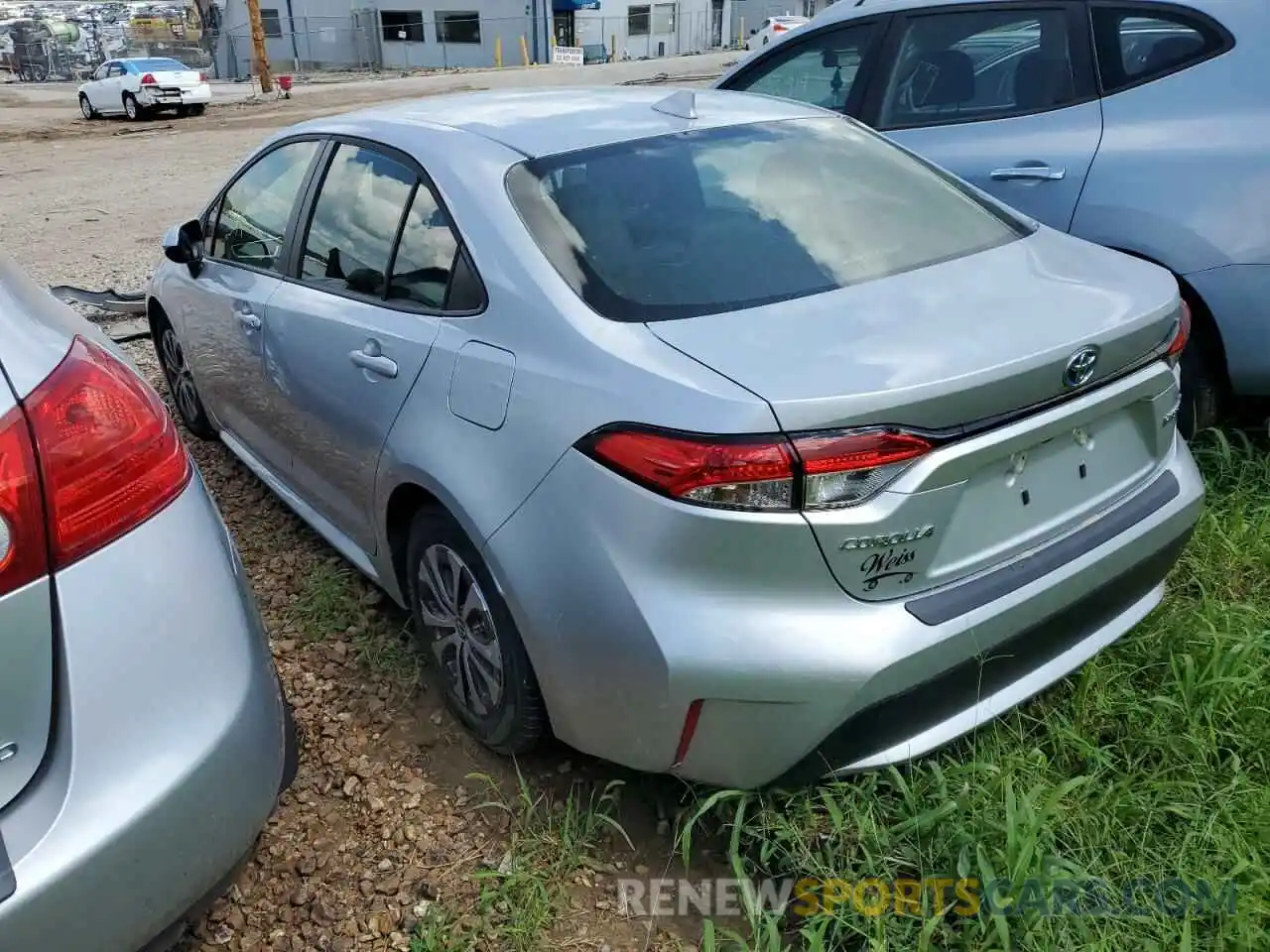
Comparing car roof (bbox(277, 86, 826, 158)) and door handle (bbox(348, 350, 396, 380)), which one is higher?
car roof (bbox(277, 86, 826, 158))

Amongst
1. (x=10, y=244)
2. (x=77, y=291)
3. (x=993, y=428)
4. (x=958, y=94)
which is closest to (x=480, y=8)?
(x=10, y=244)

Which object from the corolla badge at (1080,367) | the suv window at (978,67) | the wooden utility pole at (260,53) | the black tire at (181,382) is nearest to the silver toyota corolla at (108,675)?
the corolla badge at (1080,367)

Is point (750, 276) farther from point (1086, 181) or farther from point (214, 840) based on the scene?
point (1086, 181)

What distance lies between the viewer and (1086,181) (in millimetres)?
3547

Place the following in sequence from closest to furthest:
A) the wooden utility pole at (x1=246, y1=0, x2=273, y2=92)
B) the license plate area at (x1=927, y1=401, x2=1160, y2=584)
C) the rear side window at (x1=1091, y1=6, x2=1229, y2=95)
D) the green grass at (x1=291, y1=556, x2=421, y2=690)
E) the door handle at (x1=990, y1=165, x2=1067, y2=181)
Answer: the license plate area at (x1=927, y1=401, x2=1160, y2=584)
the green grass at (x1=291, y1=556, x2=421, y2=690)
the rear side window at (x1=1091, y1=6, x2=1229, y2=95)
the door handle at (x1=990, y1=165, x2=1067, y2=181)
the wooden utility pole at (x1=246, y1=0, x2=273, y2=92)

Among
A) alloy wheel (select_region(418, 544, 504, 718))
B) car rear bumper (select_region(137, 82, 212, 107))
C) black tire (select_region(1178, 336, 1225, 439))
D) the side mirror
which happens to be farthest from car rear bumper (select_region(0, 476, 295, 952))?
car rear bumper (select_region(137, 82, 212, 107))

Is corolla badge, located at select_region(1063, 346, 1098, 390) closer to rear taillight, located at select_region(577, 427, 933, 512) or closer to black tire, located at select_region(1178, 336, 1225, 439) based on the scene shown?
rear taillight, located at select_region(577, 427, 933, 512)

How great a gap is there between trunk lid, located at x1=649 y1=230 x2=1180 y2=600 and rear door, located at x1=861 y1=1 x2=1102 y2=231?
151cm

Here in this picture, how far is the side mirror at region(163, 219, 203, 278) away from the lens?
3783 mm

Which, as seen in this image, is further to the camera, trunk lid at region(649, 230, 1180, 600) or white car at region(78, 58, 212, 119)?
white car at region(78, 58, 212, 119)

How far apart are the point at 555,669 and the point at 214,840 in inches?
28.4

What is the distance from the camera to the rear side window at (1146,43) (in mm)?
3490

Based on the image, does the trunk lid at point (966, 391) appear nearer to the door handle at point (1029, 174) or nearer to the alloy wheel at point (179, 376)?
the door handle at point (1029, 174)

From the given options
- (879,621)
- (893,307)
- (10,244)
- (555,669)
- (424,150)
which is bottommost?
(10,244)
